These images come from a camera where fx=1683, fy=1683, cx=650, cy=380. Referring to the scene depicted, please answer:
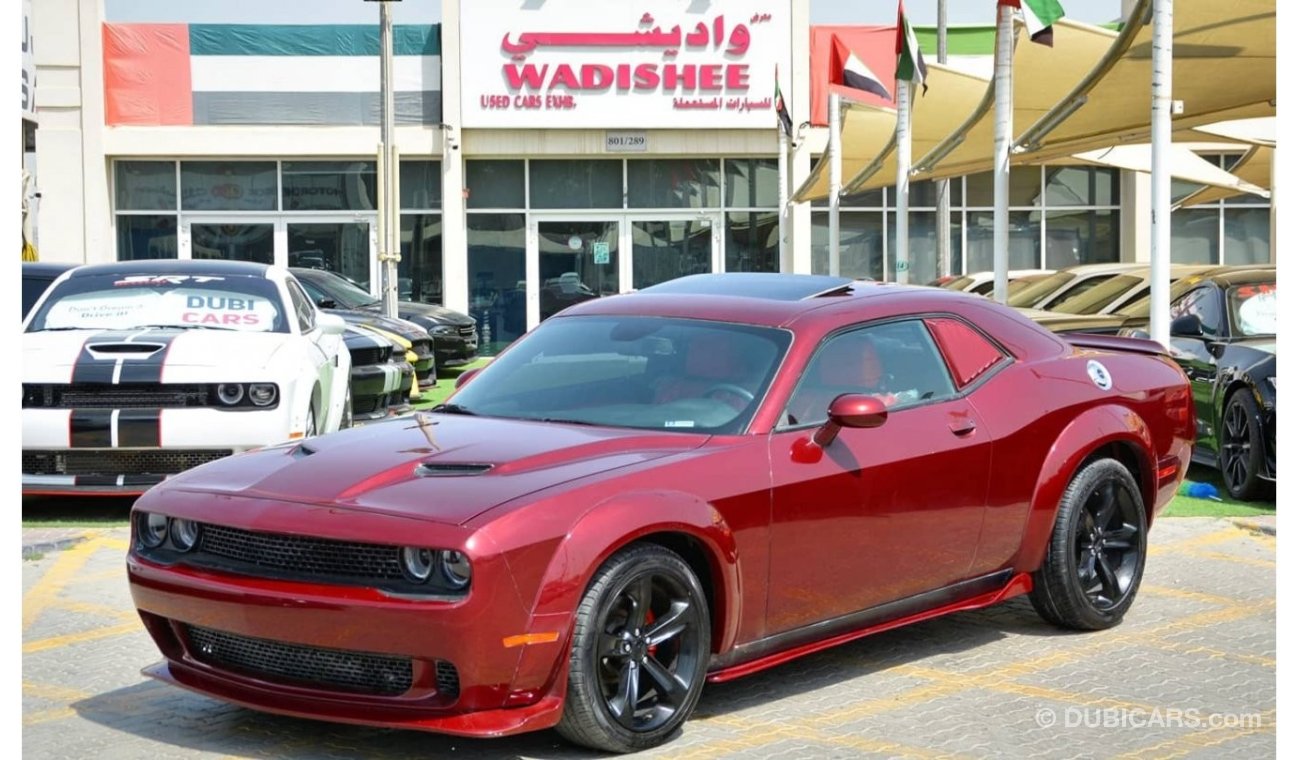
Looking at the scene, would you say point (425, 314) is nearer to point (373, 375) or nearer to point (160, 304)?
point (373, 375)

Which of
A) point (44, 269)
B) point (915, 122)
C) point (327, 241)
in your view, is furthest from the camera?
point (327, 241)

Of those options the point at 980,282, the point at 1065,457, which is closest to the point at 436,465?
the point at 1065,457

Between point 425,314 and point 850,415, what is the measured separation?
19185 mm

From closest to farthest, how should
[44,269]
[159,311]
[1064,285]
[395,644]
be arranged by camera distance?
1. [395,644]
2. [159,311]
3. [44,269]
4. [1064,285]

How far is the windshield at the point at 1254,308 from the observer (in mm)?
12008

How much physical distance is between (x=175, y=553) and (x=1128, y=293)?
471 inches

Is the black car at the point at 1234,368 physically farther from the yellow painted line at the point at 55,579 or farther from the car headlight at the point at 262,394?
the yellow painted line at the point at 55,579

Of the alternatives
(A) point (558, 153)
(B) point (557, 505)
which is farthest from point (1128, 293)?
(A) point (558, 153)

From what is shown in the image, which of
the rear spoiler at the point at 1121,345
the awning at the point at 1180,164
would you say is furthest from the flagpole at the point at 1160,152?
the awning at the point at 1180,164

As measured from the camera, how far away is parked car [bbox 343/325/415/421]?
15.1m

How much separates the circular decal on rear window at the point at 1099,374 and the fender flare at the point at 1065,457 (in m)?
0.11

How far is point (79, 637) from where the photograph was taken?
727 cm

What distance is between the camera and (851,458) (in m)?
6.09

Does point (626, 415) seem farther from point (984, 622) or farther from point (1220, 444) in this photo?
→ point (1220, 444)
